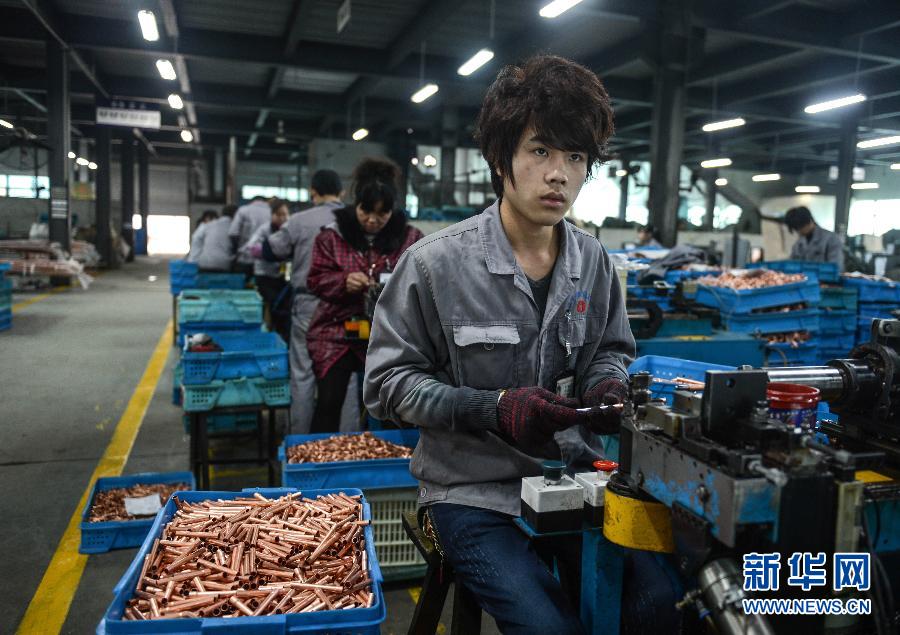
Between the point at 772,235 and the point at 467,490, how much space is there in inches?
771

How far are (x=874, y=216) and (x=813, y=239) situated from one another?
71.5ft

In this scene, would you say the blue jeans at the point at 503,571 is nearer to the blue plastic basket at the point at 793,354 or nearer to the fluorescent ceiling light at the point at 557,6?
the blue plastic basket at the point at 793,354

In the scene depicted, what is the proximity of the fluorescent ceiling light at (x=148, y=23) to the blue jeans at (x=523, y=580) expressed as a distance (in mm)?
11158

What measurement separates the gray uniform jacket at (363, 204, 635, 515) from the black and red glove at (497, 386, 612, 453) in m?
0.16

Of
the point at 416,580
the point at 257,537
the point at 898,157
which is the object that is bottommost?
the point at 416,580

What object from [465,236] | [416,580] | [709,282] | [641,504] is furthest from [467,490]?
[709,282]

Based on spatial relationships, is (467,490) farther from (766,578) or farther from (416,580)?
(416,580)

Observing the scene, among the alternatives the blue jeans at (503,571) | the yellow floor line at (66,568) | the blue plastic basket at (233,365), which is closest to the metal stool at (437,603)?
the blue jeans at (503,571)

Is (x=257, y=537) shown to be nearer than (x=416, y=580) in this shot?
Yes

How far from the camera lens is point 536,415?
165cm

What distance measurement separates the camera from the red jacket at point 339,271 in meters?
4.02

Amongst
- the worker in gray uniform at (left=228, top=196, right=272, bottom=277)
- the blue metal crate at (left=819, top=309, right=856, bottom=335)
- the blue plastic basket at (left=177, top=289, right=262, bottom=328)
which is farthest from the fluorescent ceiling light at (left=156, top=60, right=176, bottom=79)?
the blue metal crate at (left=819, top=309, right=856, bottom=335)

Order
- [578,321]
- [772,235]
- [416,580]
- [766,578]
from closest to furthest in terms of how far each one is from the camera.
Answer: [766,578], [578,321], [416,580], [772,235]

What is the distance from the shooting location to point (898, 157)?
83.1 feet
